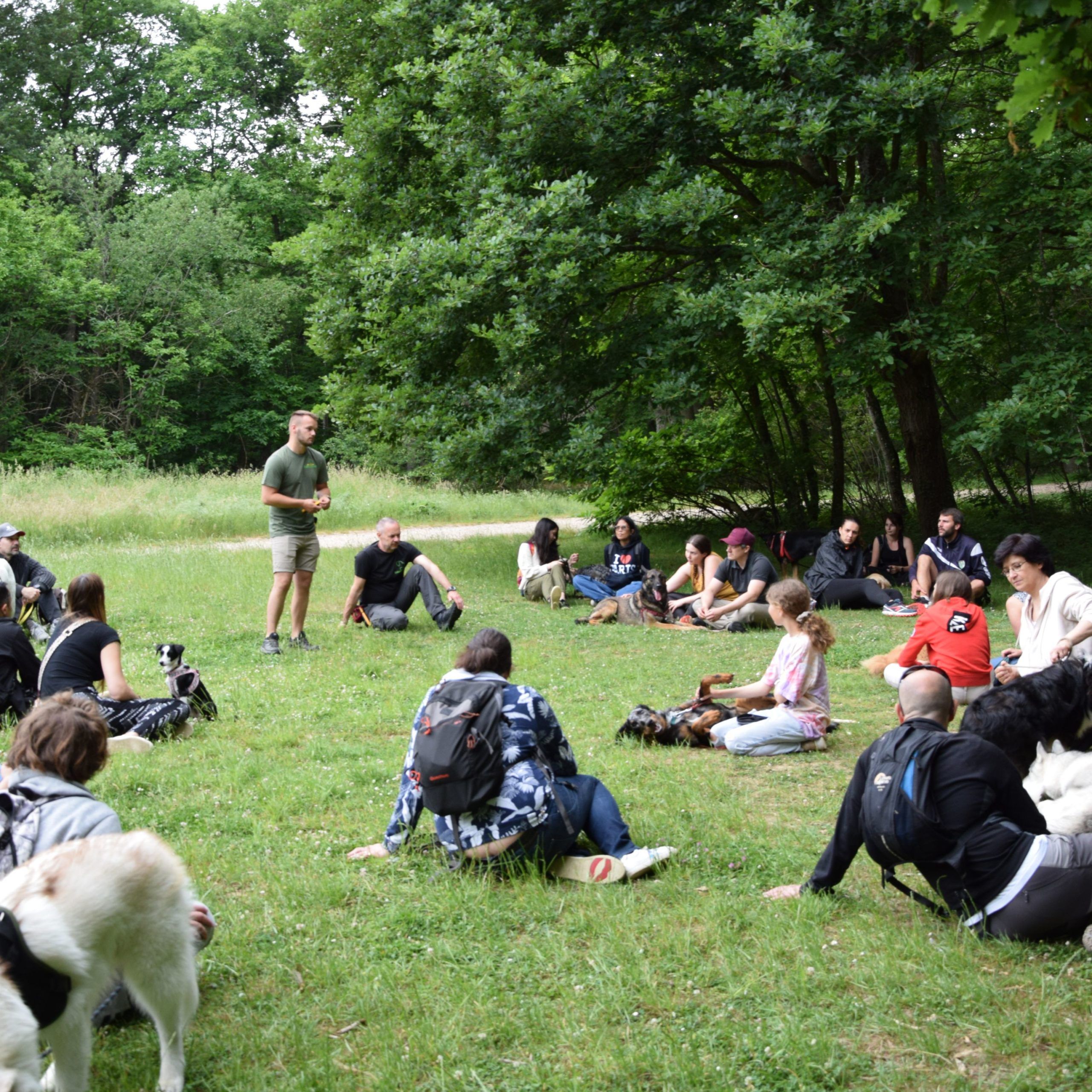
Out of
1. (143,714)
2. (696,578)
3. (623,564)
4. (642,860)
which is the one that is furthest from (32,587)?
(642,860)

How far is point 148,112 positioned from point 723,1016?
46875 mm

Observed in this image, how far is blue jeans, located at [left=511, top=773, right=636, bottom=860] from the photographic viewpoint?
15.3 ft

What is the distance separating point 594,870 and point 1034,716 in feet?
6.56

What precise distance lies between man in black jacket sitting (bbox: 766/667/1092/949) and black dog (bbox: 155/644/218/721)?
5360 mm

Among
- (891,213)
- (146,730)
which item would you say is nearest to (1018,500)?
(891,213)

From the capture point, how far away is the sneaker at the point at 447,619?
459 inches

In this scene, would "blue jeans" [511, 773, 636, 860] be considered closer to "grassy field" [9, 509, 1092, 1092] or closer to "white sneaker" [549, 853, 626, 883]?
"white sneaker" [549, 853, 626, 883]

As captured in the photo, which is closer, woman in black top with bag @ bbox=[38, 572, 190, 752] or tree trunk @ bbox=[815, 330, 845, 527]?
woman in black top with bag @ bbox=[38, 572, 190, 752]

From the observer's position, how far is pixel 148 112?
142 ft

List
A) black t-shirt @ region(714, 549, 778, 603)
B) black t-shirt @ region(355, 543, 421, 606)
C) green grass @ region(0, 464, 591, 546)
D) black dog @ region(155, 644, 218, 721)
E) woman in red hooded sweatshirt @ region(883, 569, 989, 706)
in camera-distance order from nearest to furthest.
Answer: woman in red hooded sweatshirt @ region(883, 569, 989, 706) → black dog @ region(155, 644, 218, 721) → black t-shirt @ region(355, 543, 421, 606) → black t-shirt @ region(714, 549, 778, 603) → green grass @ region(0, 464, 591, 546)

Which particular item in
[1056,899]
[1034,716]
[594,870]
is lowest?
[594,870]

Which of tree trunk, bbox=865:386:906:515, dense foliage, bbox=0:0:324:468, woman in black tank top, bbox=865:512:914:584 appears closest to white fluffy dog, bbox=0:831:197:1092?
woman in black tank top, bbox=865:512:914:584

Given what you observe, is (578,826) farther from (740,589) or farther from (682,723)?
(740,589)

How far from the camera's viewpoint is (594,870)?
15.3 feet
